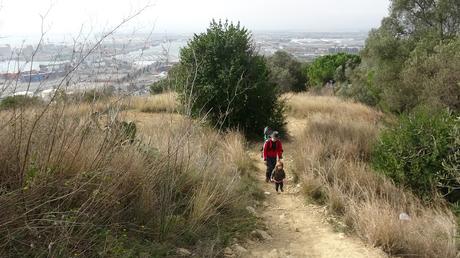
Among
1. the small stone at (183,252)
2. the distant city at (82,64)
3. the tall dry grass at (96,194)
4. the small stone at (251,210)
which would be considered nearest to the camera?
the tall dry grass at (96,194)

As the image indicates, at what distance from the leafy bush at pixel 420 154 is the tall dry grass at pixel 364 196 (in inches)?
15.3

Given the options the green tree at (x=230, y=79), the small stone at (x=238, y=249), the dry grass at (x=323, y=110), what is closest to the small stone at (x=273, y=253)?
the small stone at (x=238, y=249)

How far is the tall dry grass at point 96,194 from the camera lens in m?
3.04

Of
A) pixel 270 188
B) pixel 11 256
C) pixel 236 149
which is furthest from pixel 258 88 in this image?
pixel 11 256

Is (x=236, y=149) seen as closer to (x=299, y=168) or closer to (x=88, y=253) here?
(x=299, y=168)

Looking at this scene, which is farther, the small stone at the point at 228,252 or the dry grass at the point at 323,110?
the dry grass at the point at 323,110

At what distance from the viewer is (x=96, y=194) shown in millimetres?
3391

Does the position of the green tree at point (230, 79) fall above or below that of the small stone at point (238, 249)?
above

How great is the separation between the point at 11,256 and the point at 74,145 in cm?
116

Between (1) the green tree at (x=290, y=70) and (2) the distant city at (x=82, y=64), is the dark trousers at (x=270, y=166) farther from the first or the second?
(1) the green tree at (x=290, y=70)

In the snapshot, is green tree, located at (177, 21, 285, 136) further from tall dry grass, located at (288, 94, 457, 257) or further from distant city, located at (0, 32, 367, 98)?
distant city, located at (0, 32, 367, 98)

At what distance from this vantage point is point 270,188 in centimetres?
748

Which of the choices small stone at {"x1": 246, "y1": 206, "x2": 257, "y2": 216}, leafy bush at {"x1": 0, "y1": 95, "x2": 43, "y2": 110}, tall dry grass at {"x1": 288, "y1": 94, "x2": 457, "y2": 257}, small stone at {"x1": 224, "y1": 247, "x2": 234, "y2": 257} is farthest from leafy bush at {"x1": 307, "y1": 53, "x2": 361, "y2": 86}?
leafy bush at {"x1": 0, "y1": 95, "x2": 43, "y2": 110}

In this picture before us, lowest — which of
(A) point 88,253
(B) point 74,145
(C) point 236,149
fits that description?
(C) point 236,149
